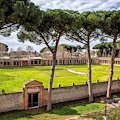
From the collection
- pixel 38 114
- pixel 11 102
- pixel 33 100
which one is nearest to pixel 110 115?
pixel 38 114

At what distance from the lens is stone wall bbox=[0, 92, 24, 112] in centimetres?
1241

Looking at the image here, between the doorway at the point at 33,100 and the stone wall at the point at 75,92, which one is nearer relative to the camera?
the doorway at the point at 33,100

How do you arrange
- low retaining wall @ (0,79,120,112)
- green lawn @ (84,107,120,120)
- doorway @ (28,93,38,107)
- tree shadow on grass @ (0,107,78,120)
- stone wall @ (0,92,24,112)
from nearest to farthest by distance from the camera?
green lawn @ (84,107,120,120) < tree shadow on grass @ (0,107,78,120) < stone wall @ (0,92,24,112) < low retaining wall @ (0,79,120,112) < doorway @ (28,93,38,107)

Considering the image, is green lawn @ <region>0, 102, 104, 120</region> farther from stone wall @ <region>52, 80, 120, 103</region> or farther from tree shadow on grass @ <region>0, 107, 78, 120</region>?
stone wall @ <region>52, 80, 120, 103</region>

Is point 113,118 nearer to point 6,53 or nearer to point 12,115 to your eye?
point 12,115

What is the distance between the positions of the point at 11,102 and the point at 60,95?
17.0 feet

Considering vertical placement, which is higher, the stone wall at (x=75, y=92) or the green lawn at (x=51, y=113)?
the stone wall at (x=75, y=92)

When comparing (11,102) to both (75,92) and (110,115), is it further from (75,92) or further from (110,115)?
(110,115)

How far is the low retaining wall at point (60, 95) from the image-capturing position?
12.6m

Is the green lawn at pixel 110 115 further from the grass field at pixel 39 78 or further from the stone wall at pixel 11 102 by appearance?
the grass field at pixel 39 78

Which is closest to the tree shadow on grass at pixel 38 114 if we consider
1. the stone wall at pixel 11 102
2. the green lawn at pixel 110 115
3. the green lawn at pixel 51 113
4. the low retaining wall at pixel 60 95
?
the green lawn at pixel 51 113

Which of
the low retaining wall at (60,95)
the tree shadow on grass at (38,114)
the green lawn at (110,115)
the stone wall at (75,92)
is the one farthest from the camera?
the stone wall at (75,92)

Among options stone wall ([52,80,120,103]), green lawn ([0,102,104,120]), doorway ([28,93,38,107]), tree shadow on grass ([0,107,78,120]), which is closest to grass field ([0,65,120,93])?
doorway ([28,93,38,107])

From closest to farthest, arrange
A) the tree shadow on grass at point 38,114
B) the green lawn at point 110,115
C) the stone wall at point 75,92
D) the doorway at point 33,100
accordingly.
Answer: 1. the green lawn at point 110,115
2. the tree shadow on grass at point 38,114
3. the doorway at point 33,100
4. the stone wall at point 75,92
